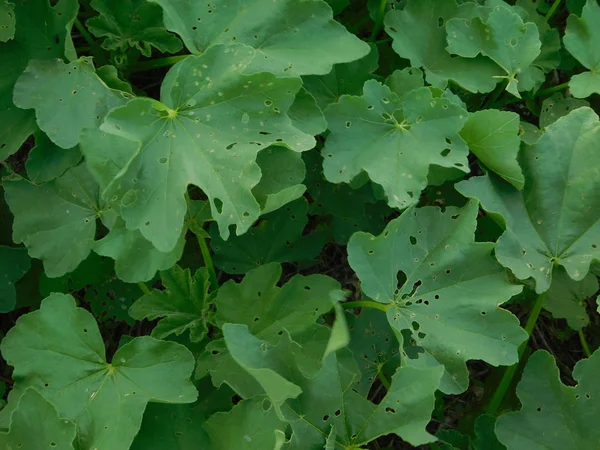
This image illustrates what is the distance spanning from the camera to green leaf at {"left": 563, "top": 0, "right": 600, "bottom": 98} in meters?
2.54

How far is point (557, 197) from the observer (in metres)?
2.28

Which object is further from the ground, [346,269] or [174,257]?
[174,257]

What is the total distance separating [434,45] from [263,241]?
942 mm

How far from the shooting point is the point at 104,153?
191cm

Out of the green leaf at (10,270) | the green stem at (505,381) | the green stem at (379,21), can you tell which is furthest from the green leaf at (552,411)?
the green leaf at (10,270)

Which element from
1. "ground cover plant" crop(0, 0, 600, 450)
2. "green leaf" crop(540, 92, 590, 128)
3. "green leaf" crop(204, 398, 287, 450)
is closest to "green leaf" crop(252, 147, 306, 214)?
"ground cover plant" crop(0, 0, 600, 450)

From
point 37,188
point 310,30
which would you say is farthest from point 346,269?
point 37,188

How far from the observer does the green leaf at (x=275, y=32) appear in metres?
2.14

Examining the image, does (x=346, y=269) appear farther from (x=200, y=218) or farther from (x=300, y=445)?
(x=300, y=445)

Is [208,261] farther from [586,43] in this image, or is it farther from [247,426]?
[586,43]

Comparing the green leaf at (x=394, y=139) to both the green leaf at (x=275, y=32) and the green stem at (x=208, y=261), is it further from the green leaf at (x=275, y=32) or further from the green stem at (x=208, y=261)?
the green stem at (x=208, y=261)

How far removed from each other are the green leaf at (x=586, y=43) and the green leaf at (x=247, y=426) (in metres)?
1.59

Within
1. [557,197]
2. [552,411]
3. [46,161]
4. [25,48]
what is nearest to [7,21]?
[25,48]

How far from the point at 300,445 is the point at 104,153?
969 millimetres
